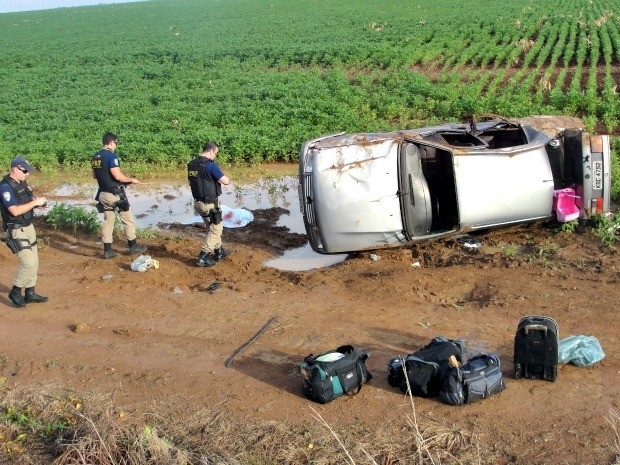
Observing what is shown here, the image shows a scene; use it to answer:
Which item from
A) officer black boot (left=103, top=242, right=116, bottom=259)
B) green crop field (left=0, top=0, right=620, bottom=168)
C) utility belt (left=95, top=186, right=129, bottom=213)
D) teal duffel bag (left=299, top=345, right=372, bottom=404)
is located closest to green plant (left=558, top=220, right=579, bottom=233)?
teal duffel bag (left=299, top=345, right=372, bottom=404)

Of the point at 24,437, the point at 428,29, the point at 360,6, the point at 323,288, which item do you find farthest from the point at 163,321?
the point at 360,6

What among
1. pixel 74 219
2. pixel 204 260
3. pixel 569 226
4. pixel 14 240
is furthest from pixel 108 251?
pixel 569 226

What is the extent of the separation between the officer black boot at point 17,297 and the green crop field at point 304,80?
7.41 m

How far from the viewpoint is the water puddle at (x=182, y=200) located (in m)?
12.0

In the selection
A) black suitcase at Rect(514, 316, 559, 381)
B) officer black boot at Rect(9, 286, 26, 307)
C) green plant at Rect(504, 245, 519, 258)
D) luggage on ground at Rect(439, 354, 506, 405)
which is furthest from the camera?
green plant at Rect(504, 245, 519, 258)

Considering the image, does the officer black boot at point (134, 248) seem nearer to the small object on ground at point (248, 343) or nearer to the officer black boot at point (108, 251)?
the officer black boot at point (108, 251)

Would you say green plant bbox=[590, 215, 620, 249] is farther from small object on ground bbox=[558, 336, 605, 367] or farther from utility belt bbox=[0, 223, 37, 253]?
utility belt bbox=[0, 223, 37, 253]

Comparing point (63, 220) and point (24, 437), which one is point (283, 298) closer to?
point (24, 437)

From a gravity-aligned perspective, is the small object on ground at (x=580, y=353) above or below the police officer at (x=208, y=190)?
below

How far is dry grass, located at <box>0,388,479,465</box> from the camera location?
4953 mm

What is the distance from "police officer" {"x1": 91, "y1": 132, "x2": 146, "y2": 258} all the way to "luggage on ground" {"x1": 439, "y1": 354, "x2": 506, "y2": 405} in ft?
18.3

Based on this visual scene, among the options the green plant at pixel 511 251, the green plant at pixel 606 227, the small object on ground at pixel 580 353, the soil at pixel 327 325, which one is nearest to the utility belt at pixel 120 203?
the soil at pixel 327 325

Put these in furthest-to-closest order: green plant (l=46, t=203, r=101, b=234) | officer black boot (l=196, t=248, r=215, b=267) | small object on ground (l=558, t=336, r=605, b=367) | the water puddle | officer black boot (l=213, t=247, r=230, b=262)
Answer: the water puddle → green plant (l=46, t=203, r=101, b=234) → officer black boot (l=213, t=247, r=230, b=262) → officer black boot (l=196, t=248, r=215, b=267) → small object on ground (l=558, t=336, r=605, b=367)

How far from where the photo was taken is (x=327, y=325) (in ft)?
24.1
